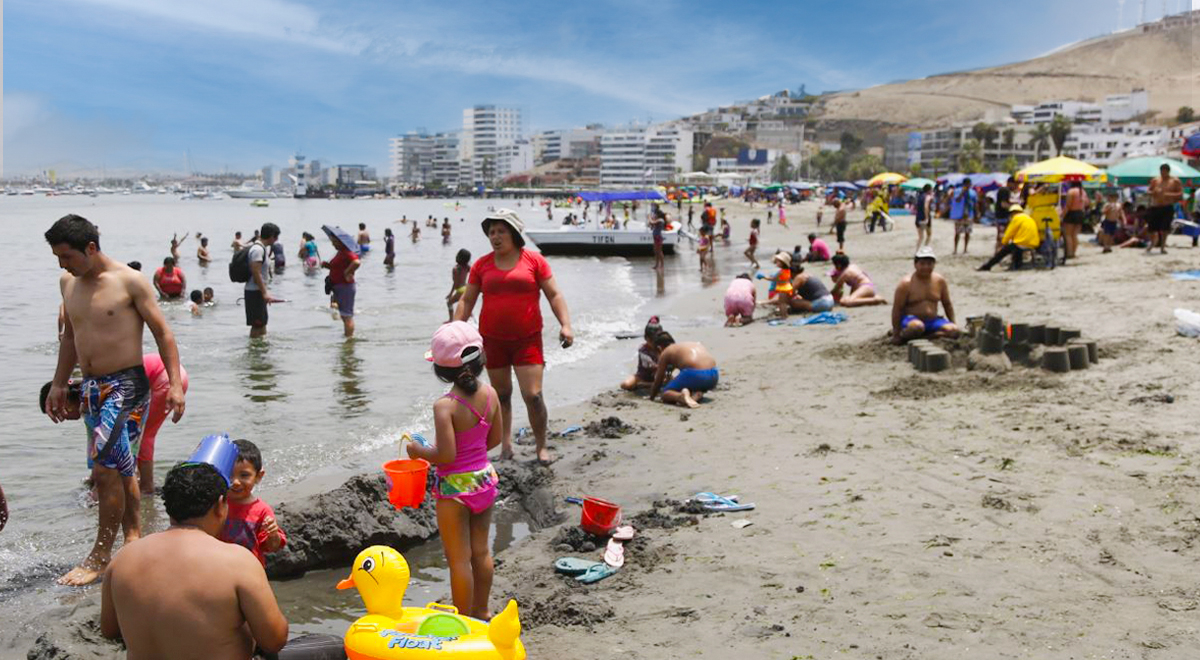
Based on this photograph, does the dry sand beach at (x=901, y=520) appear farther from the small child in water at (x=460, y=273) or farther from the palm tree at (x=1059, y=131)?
the palm tree at (x=1059, y=131)

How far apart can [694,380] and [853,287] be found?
279 inches

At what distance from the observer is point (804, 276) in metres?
14.6

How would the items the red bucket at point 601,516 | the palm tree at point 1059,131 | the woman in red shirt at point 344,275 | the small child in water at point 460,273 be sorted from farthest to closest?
1. the palm tree at point 1059,131
2. the small child in water at point 460,273
3. the woman in red shirt at point 344,275
4. the red bucket at point 601,516

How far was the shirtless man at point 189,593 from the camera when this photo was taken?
2701mm

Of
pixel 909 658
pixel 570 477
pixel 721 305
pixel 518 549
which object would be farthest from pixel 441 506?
pixel 721 305

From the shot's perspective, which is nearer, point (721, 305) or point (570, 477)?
point (570, 477)

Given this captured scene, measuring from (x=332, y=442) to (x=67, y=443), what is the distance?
237 centimetres

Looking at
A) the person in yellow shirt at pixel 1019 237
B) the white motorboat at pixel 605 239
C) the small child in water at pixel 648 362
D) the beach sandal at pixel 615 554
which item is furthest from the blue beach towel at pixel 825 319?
the white motorboat at pixel 605 239

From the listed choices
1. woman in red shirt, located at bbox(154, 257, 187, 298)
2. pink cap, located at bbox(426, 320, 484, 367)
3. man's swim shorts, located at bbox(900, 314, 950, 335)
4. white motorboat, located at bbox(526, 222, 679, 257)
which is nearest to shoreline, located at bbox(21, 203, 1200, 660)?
man's swim shorts, located at bbox(900, 314, 950, 335)

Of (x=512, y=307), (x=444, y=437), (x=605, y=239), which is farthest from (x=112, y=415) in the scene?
(x=605, y=239)

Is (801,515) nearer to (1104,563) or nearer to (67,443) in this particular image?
(1104,563)

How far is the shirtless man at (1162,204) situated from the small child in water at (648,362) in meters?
11.8

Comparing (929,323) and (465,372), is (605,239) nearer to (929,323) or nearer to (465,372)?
(929,323)

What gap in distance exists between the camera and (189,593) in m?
2.70
